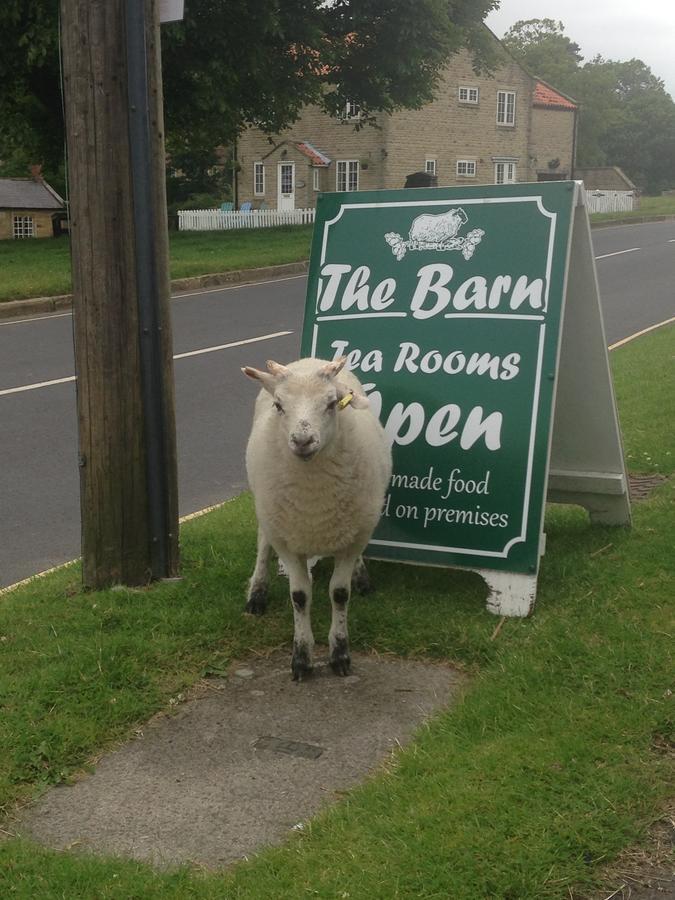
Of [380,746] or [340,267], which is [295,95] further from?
[380,746]

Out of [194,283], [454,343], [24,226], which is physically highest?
[24,226]

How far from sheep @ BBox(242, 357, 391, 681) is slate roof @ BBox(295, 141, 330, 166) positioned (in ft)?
146

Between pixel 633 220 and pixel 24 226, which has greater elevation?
pixel 633 220

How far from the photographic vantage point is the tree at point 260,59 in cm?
2150

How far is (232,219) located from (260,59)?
14.8 meters

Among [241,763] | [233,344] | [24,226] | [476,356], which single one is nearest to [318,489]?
[241,763]

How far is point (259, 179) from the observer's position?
5128cm

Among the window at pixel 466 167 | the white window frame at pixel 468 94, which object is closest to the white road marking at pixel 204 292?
the window at pixel 466 167

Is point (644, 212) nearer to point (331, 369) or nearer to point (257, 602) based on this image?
point (257, 602)

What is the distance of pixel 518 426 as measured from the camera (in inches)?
194

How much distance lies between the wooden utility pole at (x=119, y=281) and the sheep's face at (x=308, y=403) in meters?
1.11

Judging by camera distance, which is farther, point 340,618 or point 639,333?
point 639,333

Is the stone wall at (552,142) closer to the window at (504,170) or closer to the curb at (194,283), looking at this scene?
the window at (504,170)

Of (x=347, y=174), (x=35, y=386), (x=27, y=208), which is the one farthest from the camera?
(x=27, y=208)
